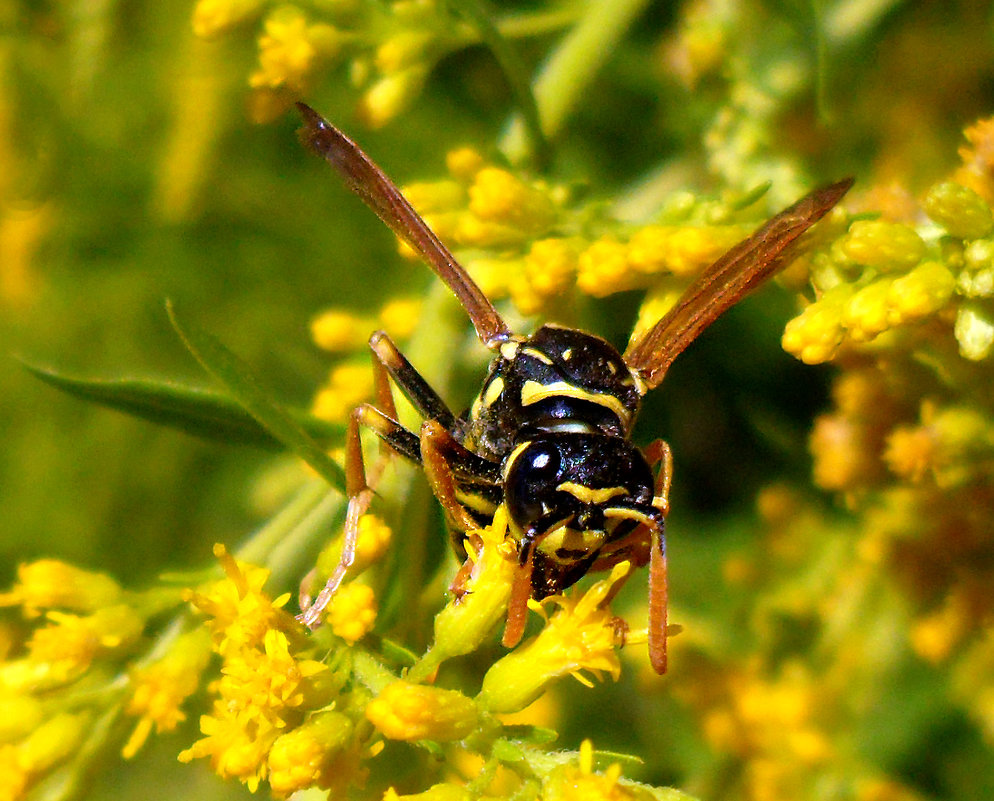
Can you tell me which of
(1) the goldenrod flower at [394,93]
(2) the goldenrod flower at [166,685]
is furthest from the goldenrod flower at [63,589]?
(1) the goldenrod flower at [394,93]

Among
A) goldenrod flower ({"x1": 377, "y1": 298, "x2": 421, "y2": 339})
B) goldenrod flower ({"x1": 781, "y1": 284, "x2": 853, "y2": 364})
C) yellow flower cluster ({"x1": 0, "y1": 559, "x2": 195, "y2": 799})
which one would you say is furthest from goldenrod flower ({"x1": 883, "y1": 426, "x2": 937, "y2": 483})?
yellow flower cluster ({"x1": 0, "y1": 559, "x2": 195, "y2": 799})

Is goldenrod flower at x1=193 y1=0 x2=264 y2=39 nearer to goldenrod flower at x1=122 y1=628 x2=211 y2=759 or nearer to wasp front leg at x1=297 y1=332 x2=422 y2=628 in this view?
wasp front leg at x1=297 y1=332 x2=422 y2=628

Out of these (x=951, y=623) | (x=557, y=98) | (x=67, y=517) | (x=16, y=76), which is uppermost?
(x=16, y=76)

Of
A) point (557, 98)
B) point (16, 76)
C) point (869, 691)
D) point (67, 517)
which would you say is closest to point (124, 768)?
point (67, 517)

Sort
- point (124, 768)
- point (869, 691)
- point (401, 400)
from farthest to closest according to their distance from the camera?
point (124, 768), point (869, 691), point (401, 400)

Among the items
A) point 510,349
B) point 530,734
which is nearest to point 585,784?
point 530,734

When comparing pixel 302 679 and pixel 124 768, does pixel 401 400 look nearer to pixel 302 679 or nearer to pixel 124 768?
pixel 302 679

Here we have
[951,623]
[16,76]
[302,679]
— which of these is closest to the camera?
[302,679]

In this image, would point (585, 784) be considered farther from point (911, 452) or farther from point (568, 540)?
point (911, 452)
